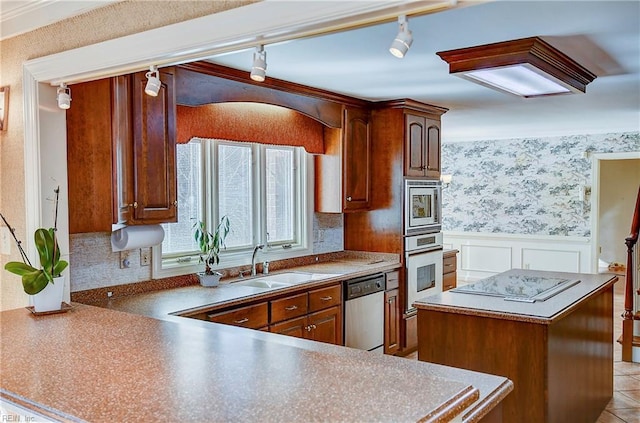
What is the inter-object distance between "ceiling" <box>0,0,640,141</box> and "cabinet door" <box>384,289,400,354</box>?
1.74 m

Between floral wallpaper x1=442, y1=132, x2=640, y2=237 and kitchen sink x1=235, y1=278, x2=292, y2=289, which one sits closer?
kitchen sink x1=235, y1=278, x2=292, y2=289

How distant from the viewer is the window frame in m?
3.80

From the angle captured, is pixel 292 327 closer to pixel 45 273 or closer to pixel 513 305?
pixel 513 305

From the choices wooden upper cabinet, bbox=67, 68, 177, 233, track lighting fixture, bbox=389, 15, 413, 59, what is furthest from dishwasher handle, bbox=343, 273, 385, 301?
track lighting fixture, bbox=389, 15, 413, 59

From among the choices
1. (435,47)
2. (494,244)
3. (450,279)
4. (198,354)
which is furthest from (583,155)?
(198,354)

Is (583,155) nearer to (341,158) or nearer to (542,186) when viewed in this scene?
(542,186)

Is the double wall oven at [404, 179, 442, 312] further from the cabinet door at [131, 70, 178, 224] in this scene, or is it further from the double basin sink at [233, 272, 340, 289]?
the cabinet door at [131, 70, 178, 224]

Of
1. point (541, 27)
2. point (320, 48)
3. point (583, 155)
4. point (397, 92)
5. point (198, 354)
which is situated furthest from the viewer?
point (583, 155)

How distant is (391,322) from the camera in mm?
4926

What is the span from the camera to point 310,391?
1.46m

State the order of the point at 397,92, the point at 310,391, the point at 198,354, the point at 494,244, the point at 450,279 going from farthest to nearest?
the point at 494,244
the point at 450,279
the point at 397,92
the point at 198,354
the point at 310,391

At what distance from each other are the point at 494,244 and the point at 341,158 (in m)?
4.71

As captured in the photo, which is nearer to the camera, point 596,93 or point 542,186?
point 596,93

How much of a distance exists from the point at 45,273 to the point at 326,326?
2.23 metres
